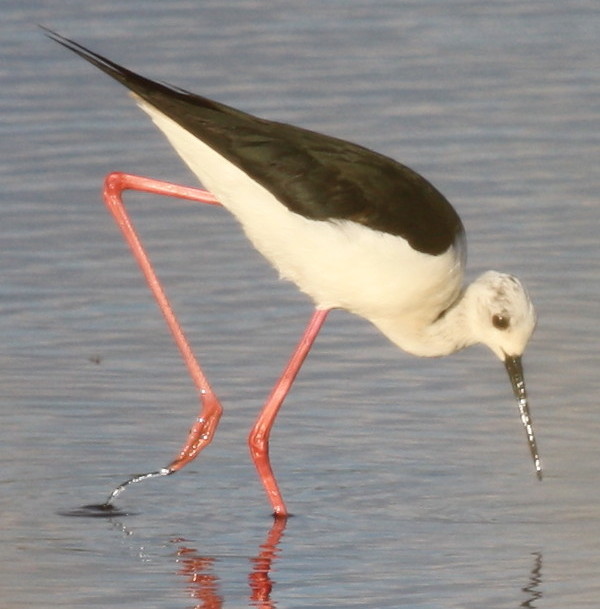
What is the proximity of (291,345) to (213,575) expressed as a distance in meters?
1.99

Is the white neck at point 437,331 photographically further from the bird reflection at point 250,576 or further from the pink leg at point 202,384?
the bird reflection at point 250,576

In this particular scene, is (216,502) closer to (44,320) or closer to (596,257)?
(44,320)

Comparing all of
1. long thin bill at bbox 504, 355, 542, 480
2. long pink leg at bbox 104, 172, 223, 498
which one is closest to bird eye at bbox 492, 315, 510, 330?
long thin bill at bbox 504, 355, 542, 480

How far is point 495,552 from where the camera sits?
6867 mm

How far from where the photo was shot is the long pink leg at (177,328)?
299 inches

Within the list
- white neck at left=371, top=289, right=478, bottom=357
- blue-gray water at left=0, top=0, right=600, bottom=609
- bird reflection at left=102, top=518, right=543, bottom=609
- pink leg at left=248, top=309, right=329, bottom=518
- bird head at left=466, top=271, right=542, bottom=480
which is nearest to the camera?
bird reflection at left=102, top=518, right=543, bottom=609

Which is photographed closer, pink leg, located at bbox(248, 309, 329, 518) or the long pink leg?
pink leg, located at bbox(248, 309, 329, 518)

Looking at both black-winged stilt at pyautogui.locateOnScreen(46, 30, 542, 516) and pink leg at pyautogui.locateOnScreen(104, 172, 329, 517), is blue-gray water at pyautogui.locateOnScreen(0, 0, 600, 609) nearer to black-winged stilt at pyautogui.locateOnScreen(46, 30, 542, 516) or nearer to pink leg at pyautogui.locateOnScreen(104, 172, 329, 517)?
pink leg at pyautogui.locateOnScreen(104, 172, 329, 517)

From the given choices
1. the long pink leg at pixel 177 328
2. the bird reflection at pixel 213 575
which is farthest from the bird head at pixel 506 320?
the bird reflection at pixel 213 575

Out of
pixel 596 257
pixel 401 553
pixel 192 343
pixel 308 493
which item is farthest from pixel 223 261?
pixel 401 553

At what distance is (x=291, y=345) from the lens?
8633mm

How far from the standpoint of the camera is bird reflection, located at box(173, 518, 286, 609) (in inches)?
257

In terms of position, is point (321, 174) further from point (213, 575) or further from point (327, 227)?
point (213, 575)

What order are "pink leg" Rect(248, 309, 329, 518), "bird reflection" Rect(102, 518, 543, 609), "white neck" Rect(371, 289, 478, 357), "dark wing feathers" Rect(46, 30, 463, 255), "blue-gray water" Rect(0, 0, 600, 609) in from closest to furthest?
1. "bird reflection" Rect(102, 518, 543, 609)
2. "blue-gray water" Rect(0, 0, 600, 609)
3. "pink leg" Rect(248, 309, 329, 518)
4. "dark wing feathers" Rect(46, 30, 463, 255)
5. "white neck" Rect(371, 289, 478, 357)
